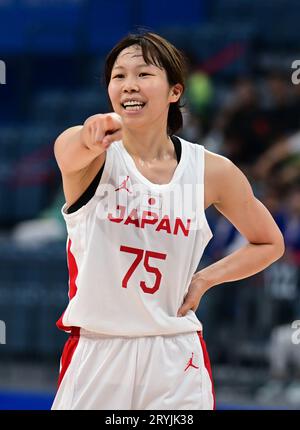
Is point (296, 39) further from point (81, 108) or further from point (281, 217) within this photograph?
point (281, 217)

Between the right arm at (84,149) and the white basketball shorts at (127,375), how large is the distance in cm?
52

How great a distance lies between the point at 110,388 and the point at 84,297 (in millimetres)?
322

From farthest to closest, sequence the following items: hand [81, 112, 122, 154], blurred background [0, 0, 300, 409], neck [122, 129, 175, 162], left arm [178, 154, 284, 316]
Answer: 1. blurred background [0, 0, 300, 409]
2. left arm [178, 154, 284, 316]
3. neck [122, 129, 175, 162]
4. hand [81, 112, 122, 154]

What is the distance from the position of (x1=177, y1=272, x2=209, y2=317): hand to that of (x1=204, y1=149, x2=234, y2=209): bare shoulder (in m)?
0.28

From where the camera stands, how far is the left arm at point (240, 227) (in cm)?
373

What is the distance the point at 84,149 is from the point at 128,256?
444 millimetres

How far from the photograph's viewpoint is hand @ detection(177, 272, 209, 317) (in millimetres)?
3533

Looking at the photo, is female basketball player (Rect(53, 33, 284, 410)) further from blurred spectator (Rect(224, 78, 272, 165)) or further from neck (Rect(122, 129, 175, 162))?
blurred spectator (Rect(224, 78, 272, 165))

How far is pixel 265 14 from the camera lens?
11.0 m

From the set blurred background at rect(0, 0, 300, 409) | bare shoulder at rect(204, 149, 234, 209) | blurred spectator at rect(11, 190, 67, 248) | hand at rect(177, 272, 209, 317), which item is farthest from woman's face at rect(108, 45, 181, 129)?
blurred spectator at rect(11, 190, 67, 248)

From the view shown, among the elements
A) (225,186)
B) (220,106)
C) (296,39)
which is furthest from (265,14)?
(225,186)

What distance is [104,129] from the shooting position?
2.98 m

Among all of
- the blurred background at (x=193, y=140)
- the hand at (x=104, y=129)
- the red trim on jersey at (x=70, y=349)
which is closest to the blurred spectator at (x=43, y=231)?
the blurred background at (x=193, y=140)

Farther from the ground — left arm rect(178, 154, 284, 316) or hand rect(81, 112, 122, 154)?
hand rect(81, 112, 122, 154)
